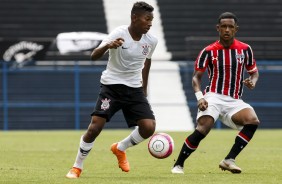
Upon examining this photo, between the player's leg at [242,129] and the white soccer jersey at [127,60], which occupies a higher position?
the white soccer jersey at [127,60]

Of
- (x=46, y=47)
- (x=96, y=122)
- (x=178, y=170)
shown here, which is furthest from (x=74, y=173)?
(x=46, y=47)

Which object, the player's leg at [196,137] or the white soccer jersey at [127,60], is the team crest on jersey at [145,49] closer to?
the white soccer jersey at [127,60]

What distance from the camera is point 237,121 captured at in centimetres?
1009

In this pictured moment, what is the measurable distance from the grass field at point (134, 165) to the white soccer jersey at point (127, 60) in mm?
1025

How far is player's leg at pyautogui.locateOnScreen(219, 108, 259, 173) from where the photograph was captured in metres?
9.97

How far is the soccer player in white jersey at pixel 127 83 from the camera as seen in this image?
939 centimetres

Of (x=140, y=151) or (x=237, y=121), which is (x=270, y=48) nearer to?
(x=140, y=151)

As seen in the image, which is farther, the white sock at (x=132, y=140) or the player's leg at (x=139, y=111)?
the white sock at (x=132, y=140)

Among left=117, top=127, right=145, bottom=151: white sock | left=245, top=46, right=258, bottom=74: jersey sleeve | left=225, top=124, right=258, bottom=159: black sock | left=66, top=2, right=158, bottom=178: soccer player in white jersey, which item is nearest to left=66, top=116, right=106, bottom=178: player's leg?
left=66, top=2, right=158, bottom=178: soccer player in white jersey

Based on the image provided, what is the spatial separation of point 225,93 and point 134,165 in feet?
6.81

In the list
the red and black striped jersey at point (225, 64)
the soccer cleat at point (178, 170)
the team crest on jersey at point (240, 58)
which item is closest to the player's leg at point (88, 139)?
the soccer cleat at point (178, 170)

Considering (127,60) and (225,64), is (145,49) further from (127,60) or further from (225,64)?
(225,64)

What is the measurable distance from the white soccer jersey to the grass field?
3.36 ft

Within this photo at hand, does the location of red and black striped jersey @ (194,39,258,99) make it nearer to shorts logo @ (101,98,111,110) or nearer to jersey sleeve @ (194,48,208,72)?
jersey sleeve @ (194,48,208,72)
